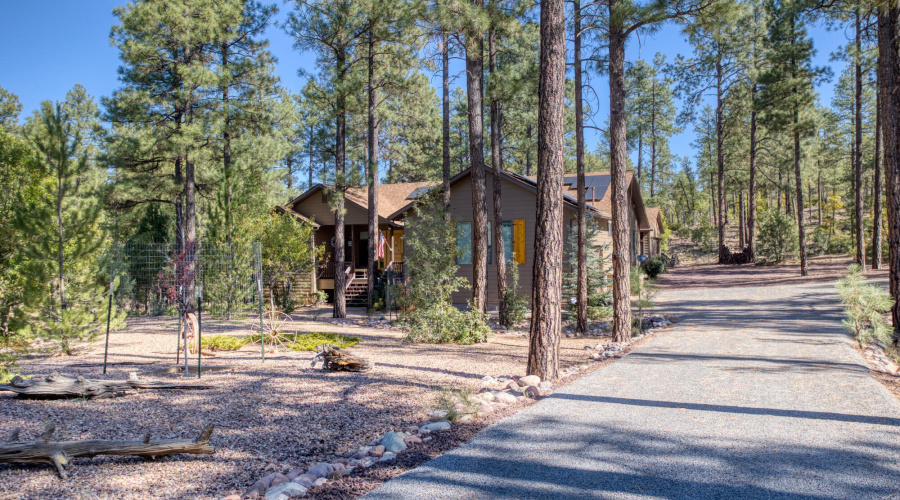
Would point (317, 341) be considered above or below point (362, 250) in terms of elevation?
below

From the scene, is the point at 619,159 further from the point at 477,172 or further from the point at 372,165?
the point at 372,165

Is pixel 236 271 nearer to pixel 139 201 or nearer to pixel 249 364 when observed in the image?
pixel 139 201

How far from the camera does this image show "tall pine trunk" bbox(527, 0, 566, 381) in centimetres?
681

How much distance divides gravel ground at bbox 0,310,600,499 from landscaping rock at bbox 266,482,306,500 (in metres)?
0.34

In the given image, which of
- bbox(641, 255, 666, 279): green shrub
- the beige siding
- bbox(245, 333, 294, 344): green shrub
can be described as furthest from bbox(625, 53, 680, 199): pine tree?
bbox(245, 333, 294, 344): green shrub

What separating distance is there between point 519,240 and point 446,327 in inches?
302

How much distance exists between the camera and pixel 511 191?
59.9ft

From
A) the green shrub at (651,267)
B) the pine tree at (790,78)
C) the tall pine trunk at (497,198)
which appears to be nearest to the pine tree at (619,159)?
the tall pine trunk at (497,198)

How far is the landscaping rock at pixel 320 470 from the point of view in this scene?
3.73 metres

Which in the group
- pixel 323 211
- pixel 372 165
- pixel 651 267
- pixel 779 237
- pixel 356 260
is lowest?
Result: pixel 651 267

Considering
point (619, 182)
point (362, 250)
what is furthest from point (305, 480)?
point (362, 250)

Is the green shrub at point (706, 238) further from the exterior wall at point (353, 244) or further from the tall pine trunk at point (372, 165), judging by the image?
the tall pine trunk at point (372, 165)

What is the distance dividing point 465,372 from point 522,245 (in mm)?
10698

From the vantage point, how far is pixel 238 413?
5.42 metres
